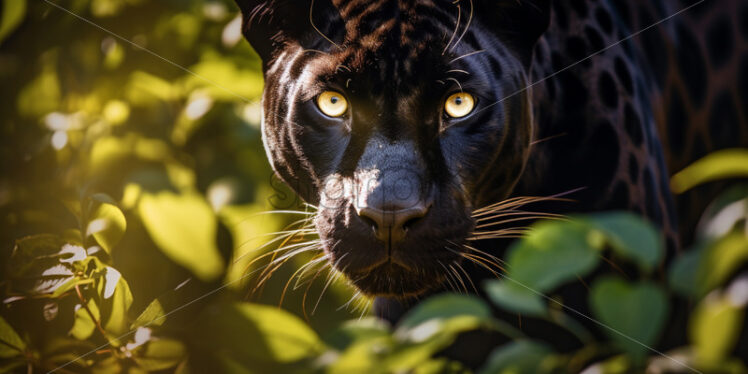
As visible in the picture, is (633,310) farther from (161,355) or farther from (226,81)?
(226,81)

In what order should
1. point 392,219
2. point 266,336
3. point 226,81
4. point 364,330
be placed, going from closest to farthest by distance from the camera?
point 364,330, point 266,336, point 392,219, point 226,81

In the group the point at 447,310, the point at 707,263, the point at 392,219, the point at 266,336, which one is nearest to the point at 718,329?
the point at 707,263

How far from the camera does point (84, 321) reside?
3.65ft

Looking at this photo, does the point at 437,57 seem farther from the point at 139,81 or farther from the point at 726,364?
the point at 726,364

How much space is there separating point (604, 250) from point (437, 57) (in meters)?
0.43

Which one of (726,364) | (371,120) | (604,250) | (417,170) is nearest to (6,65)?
(371,120)

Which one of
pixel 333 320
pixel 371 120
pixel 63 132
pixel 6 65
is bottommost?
pixel 333 320

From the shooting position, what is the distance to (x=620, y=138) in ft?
3.84

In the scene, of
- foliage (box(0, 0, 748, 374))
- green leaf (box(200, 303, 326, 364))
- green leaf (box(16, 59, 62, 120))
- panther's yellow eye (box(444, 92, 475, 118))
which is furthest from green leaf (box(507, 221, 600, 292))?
green leaf (box(16, 59, 62, 120))

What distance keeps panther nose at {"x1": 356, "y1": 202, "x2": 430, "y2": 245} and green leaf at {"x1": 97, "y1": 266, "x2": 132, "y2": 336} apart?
47cm

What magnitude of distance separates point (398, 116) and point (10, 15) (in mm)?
795

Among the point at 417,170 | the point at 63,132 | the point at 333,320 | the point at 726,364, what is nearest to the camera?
A: the point at 726,364

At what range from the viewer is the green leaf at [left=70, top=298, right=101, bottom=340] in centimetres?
111

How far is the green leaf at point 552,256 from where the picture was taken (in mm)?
406
